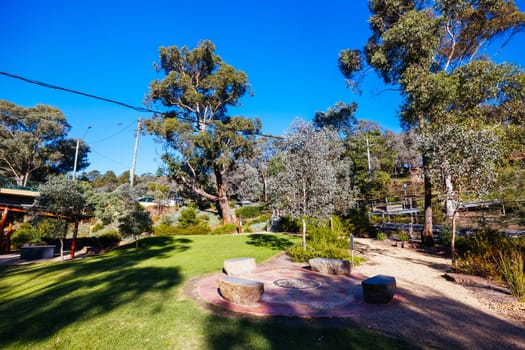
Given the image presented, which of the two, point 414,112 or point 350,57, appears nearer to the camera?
point 414,112

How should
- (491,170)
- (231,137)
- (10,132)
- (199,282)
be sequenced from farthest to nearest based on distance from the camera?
1. (10,132)
2. (231,137)
3. (491,170)
4. (199,282)

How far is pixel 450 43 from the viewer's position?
586 inches

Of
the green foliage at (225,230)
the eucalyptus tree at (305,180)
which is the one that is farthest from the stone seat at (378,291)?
the green foliage at (225,230)

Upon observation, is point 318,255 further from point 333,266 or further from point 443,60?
point 443,60

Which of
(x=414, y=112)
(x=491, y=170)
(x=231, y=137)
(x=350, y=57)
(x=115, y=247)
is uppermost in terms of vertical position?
(x=350, y=57)

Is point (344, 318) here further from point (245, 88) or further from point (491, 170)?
point (245, 88)

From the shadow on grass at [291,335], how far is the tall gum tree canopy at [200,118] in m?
20.0

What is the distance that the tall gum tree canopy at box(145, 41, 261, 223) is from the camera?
23516 millimetres

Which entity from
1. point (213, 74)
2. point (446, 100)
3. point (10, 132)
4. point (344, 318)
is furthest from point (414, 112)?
point (10, 132)

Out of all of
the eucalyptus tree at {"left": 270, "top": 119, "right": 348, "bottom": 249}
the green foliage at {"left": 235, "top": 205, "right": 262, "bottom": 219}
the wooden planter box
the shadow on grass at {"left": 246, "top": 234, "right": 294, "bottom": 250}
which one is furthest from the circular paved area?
the green foliage at {"left": 235, "top": 205, "right": 262, "bottom": 219}

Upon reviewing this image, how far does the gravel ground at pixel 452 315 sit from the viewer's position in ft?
12.1

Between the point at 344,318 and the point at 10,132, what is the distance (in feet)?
167

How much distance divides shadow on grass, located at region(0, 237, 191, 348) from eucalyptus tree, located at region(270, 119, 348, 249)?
5070 mm

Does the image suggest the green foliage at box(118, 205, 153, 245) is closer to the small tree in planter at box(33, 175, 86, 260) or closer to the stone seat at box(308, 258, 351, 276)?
the small tree in planter at box(33, 175, 86, 260)
